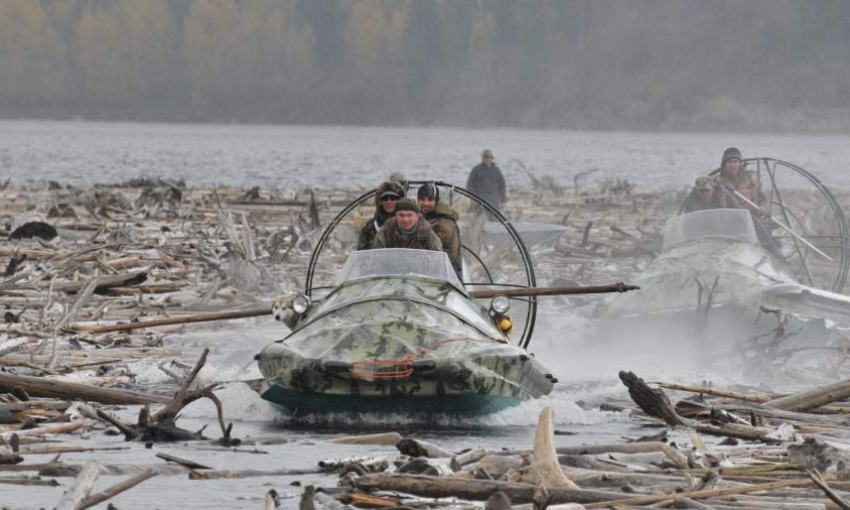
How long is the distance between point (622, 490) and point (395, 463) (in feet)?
5.17

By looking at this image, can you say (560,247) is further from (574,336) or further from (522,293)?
(522,293)

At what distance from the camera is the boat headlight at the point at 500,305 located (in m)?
15.4

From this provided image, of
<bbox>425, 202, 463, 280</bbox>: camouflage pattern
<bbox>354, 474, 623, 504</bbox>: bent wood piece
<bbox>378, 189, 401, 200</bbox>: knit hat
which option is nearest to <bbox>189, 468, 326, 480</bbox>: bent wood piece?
<bbox>354, 474, 623, 504</bbox>: bent wood piece

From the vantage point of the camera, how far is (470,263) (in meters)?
25.3

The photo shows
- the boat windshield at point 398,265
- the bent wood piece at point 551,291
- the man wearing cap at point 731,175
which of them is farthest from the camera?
the man wearing cap at point 731,175

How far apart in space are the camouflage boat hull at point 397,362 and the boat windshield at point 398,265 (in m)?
0.42

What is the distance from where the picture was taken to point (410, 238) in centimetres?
1596

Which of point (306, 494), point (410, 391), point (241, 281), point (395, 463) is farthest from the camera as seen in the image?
point (241, 281)

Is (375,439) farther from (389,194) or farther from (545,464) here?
(389,194)

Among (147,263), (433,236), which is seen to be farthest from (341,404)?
(147,263)

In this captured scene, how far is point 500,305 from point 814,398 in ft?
10.0

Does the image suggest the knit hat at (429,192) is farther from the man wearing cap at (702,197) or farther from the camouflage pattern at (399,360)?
the man wearing cap at (702,197)

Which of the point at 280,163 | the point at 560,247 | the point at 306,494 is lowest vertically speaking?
the point at 306,494

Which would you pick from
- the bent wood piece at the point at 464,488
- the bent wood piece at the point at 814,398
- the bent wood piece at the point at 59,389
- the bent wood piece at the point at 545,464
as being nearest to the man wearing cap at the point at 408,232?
the bent wood piece at the point at 59,389
